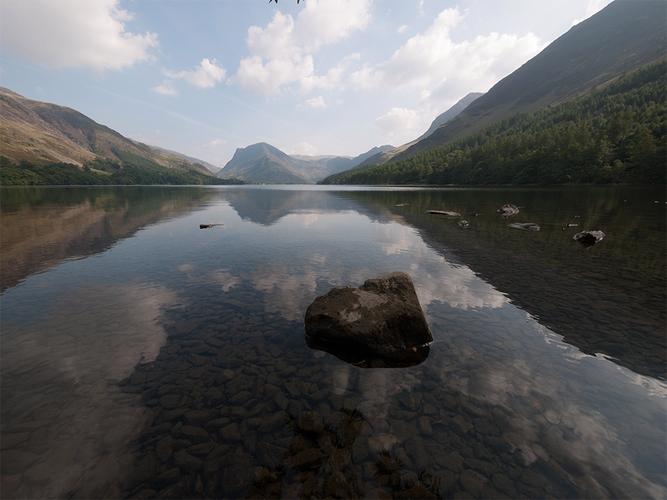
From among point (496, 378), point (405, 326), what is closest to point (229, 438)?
point (405, 326)

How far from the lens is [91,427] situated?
9.70 metres

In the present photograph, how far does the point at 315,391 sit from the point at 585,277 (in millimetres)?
24273

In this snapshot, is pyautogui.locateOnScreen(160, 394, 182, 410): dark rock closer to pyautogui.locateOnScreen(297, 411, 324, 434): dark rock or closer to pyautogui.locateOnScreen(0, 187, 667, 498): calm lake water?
pyautogui.locateOnScreen(0, 187, 667, 498): calm lake water

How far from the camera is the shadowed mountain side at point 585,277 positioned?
49.2 ft

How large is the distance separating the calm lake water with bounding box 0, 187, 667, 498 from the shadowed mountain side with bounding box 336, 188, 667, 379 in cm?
17

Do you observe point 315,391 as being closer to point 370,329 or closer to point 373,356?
point 373,356

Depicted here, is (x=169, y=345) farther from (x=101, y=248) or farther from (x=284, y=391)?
(x=101, y=248)

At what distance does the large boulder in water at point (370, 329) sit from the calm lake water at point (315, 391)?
83 cm

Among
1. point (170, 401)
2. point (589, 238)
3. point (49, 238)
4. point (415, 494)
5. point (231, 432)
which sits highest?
point (589, 238)

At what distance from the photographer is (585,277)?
2355cm

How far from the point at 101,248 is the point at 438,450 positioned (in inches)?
1567

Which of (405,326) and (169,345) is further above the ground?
(405,326)

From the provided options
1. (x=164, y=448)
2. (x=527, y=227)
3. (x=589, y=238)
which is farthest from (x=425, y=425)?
(x=527, y=227)

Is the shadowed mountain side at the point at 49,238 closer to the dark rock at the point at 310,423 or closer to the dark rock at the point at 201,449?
the dark rock at the point at 201,449
